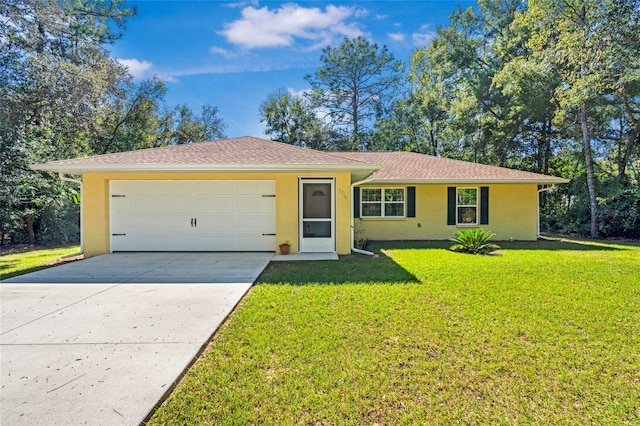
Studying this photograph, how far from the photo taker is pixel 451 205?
1266 centimetres

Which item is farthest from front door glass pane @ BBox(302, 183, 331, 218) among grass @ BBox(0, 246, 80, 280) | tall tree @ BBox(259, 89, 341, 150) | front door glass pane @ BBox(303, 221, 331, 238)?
tall tree @ BBox(259, 89, 341, 150)

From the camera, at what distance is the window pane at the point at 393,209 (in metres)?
12.9

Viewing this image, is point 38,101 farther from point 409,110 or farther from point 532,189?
point 409,110

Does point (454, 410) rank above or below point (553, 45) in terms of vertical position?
below

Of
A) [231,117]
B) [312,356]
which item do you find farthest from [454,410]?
[231,117]

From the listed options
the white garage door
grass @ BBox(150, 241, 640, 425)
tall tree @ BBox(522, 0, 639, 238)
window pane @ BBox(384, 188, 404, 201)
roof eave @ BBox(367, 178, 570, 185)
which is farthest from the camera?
window pane @ BBox(384, 188, 404, 201)

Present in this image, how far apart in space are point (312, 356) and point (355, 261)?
4963 millimetres

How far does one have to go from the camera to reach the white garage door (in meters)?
9.35

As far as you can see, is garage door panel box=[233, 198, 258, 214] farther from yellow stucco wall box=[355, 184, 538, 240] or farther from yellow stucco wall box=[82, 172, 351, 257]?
yellow stucco wall box=[355, 184, 538, 240]

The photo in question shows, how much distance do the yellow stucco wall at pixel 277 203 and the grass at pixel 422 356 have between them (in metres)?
3.13

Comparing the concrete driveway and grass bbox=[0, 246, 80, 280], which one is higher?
grass bbox=[0, 246, 80, 280]

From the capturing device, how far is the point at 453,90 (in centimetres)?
2228

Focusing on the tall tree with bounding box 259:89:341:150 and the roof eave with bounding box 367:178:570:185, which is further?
the tall tree with bounding box 259:89:341:150

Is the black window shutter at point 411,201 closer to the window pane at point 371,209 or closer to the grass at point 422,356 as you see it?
the window pane at point 371,209
